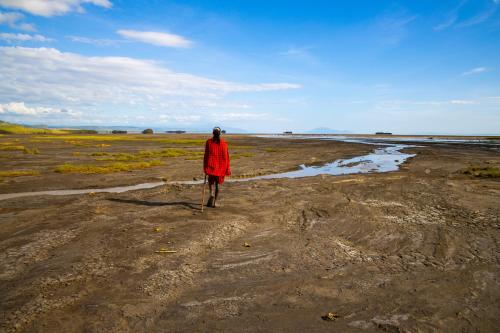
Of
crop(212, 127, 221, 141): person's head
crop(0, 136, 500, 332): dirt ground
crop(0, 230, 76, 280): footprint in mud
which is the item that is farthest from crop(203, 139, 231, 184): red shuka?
crop(0, 230, 76, 280): footprint in mud

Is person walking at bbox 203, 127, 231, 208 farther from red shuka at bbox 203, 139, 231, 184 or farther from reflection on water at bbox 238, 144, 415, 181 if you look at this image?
reflection on water at bbox 238, 144, 415, 181

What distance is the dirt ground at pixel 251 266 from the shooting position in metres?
4.74

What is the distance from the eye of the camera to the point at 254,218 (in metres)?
10.4

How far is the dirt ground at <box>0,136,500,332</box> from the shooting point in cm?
474

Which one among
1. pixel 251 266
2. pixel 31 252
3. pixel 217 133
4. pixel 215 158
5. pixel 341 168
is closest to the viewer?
pixel 251 266

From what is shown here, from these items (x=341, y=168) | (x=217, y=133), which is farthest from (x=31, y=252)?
(x=341, y=168)

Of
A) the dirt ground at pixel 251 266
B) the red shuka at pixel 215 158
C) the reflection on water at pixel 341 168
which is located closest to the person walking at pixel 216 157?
the red shuka at pixel 215 158

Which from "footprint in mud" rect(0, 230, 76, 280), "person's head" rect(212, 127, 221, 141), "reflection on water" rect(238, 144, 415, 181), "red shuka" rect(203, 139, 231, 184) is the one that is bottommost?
"footprint in mud" rect(0, 230, 76, 280)

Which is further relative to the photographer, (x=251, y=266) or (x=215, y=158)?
(x=215, y=158)

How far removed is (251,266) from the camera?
6594mm

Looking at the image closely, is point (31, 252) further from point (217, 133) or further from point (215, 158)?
point (217, 133)

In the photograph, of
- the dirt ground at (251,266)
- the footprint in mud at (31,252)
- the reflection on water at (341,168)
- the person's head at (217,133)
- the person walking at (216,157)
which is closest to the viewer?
the dirt ground at (251,266)

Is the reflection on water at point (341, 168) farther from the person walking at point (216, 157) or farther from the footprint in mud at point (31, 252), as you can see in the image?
the footprint in mud at point (31, 252)

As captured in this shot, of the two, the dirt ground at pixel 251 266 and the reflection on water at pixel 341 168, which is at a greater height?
the reflection on water at pixel 341 168
